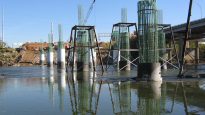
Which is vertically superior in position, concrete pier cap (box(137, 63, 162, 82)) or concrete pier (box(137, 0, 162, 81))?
concrete pier (box(137, 0, 162, 81))

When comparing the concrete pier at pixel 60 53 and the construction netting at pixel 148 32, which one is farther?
the concrete pier at pixel 60 53

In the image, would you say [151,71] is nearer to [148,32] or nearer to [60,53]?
[148,32]

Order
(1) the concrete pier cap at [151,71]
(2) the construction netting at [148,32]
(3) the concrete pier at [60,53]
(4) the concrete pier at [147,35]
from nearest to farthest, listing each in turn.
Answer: (1) the concrete pier cap at [151,71] < (4) the concrete pier at [147,35] < (2) the construction netting at [148,32] < (3) the concrete pier at [60,53]

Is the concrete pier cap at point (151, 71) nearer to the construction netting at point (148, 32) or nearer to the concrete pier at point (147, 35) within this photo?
the concrete pier at point (147, 35)

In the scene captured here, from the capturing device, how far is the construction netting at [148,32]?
1235 inches

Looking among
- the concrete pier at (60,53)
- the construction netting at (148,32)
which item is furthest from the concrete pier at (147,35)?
the concrete pier at (60,53)

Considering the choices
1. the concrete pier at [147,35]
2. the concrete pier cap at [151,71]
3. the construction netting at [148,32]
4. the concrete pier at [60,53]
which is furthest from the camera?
the concrete pier at [60,53]

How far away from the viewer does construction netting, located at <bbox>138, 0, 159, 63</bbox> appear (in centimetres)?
3138

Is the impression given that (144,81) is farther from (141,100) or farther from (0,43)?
(0,43)

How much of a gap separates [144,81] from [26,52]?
464 feet

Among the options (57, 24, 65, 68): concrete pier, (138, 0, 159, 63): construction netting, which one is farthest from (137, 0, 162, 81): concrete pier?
(57, 24, 65, 68): concrete pier

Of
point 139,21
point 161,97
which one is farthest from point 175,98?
point 139,21

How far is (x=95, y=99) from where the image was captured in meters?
20.0

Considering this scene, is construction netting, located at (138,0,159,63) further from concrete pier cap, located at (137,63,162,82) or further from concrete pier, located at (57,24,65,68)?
concrete pier, located at (57,24,65,68)
